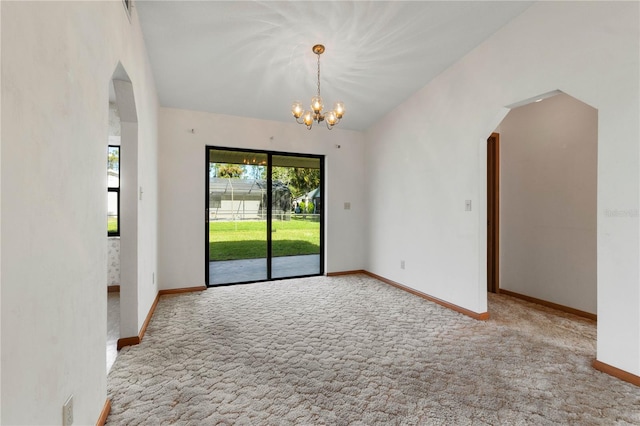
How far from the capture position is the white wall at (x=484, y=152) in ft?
7.43

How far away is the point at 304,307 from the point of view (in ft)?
12.5

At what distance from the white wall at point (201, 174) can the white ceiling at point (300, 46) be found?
0.35m

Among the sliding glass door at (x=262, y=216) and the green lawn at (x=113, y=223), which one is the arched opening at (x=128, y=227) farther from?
the green lawn at (x=113, y=223)

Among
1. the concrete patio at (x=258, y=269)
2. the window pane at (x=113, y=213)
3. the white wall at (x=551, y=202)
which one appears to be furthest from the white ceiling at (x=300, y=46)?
the concrete patio at (x=258, y=269)

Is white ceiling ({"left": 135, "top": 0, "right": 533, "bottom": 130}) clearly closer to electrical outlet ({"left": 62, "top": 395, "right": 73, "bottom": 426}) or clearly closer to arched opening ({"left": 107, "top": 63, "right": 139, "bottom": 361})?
arched opening ({"left": 107, "top": 63, "right": 139, "bottom": 361})

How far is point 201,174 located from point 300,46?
2.46m

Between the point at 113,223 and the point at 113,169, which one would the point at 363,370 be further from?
the point at 113,169

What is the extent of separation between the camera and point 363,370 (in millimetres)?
2309

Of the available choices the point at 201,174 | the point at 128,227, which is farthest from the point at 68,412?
the point at 201,174

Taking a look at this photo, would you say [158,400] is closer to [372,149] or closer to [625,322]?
[625,322]

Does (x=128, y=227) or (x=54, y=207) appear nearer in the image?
(x=54, y=207)

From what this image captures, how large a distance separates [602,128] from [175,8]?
145 inches

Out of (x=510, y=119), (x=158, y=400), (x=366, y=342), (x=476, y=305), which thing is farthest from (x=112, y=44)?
(x=510, y=119)

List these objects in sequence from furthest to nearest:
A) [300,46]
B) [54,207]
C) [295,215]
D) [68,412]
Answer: [295,215], [300,46], [68,412], [54,207]
